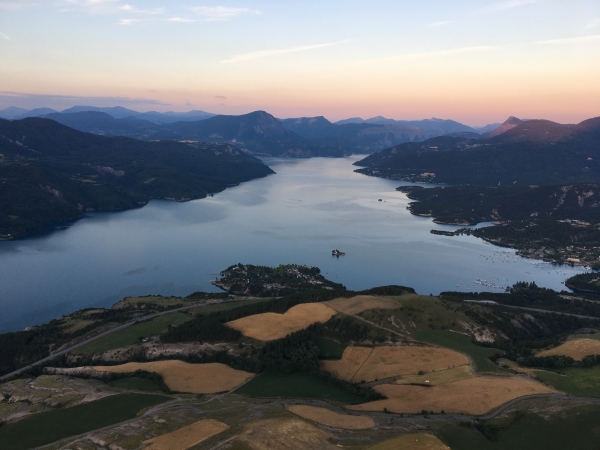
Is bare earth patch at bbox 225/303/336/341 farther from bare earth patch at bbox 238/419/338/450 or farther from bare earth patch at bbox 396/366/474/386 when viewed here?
bare earth patch at bbox 238/419/338/450

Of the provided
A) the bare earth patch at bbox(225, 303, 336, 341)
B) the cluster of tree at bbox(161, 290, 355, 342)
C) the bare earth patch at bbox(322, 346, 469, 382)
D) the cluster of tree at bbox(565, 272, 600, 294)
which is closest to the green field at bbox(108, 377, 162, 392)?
the cluster of tree at bbox(161, 290, 355, 342)

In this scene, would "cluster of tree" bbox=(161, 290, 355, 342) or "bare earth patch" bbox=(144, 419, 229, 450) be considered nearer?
"bare earth patch" bbox=(144, 419, 229, 450)

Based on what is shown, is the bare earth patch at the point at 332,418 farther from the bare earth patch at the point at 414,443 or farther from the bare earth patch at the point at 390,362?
the bare earth patch at the point at 390,362

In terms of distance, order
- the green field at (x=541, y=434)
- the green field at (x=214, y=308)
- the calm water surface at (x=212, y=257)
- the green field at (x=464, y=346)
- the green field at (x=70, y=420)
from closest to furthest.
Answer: the green field at (x=541, y=434)
the green field at (x=70, y=420)
the green field at (x=464, y=346)
the green field at (x=214, y=308)
the calm water surface at (x=212, y=257)

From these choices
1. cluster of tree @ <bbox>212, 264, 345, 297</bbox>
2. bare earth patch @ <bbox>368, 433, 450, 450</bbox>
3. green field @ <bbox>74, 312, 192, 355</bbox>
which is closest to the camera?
bare earth patch @ <bbox>368, 433, 450, 450</bbox>

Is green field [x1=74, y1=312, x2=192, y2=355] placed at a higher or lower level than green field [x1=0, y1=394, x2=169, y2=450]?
lower

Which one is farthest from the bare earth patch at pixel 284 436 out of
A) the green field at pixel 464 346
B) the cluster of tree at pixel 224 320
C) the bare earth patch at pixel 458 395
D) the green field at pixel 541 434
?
the cluster of tree at pixel 224 320

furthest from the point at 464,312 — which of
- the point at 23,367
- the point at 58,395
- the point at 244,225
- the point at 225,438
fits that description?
the point at 244,225
